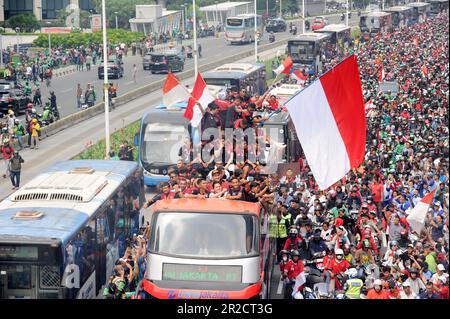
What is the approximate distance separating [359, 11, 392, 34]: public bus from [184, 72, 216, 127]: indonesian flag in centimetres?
3042

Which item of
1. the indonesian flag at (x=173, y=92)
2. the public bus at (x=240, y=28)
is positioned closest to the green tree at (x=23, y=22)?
the public bus at (x=240, y=28)

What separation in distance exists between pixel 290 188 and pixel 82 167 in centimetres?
506

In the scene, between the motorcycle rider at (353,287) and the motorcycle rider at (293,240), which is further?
the motorcycle rider at (293,240)

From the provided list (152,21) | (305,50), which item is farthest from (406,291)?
(152,21)

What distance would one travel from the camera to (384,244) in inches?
779

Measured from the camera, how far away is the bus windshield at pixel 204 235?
→ 1537 cm

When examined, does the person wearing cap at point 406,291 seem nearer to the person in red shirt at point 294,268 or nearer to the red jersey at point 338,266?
the red jersey at point 338,266

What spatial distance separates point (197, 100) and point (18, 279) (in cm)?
1189

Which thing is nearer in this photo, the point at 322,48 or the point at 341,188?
the point at 341,188

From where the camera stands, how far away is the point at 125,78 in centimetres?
6744

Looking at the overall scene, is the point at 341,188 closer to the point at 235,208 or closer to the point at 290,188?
the point at 290,188

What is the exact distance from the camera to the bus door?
15711 mm

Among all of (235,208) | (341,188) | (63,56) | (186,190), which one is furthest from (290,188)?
(63,56)

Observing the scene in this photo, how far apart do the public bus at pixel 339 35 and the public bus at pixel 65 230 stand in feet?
145
